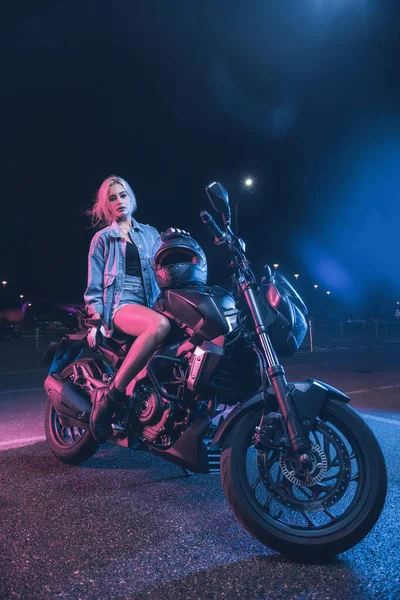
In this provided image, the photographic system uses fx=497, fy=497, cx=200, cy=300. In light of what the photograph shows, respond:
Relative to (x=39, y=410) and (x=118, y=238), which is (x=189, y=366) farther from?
(x=39, y=410)

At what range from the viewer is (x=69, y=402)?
3881mm

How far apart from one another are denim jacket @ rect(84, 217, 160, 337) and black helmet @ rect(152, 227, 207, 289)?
0.56 meters

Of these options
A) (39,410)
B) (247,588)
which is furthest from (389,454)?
(39,410)

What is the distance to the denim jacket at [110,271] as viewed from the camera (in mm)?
3713

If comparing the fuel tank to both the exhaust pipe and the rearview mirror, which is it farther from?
the exhaust pipe

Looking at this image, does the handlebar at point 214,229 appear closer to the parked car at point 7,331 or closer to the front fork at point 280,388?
the front fork at point 280,388

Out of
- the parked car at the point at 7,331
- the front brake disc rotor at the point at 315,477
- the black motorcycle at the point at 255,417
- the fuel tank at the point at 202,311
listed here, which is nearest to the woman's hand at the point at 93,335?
the black motorcycle at the point at 255,417

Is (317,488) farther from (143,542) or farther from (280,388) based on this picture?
(143,542)

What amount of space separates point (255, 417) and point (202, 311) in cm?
69

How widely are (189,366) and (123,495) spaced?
1.16 metres

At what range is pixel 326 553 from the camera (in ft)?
7.82

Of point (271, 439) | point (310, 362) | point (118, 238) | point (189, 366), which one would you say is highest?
point (118, 238)

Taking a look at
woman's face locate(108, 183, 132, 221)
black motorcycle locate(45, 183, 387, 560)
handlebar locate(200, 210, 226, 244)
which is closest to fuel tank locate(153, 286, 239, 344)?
black motorcycle locate(45, 183, 387, 560)

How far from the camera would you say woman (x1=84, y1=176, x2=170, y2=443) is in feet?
10.9
